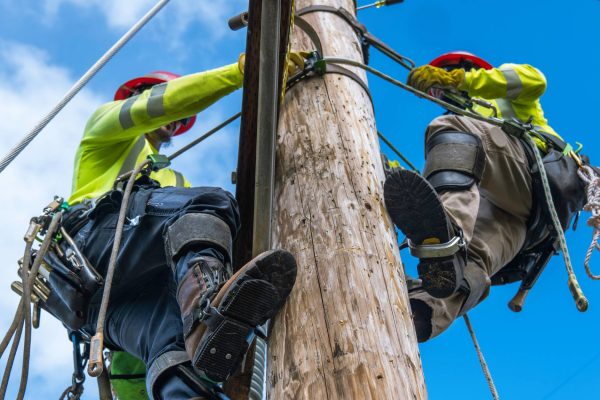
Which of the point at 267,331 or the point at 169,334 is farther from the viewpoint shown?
the point at 169,334

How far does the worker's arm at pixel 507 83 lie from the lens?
396 cm

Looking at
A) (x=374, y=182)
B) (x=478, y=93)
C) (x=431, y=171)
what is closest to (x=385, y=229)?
(x=374, y=182)

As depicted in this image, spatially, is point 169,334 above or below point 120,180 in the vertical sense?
below

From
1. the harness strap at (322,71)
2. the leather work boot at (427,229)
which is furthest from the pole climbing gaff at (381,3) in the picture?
the leather work boot at (427,229)

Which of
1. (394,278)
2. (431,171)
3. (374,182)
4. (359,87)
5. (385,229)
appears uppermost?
(359,87)

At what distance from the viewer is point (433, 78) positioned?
12.8ft

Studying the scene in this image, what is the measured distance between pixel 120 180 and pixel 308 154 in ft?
2.33

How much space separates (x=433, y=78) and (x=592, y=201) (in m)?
0.89

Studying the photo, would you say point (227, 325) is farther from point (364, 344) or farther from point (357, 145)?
point (357, 145)

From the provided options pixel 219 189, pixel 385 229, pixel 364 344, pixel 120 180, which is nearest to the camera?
pixel 364 344

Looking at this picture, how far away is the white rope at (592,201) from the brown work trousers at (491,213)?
10.1 inches

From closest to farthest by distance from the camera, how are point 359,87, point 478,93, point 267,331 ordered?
point 267,331, point 359,87, point 478,93

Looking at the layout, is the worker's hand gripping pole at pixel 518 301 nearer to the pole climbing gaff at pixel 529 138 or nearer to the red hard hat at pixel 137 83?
the pole climbing gaff at pixel 529 138

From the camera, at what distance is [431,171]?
354 centimetres
